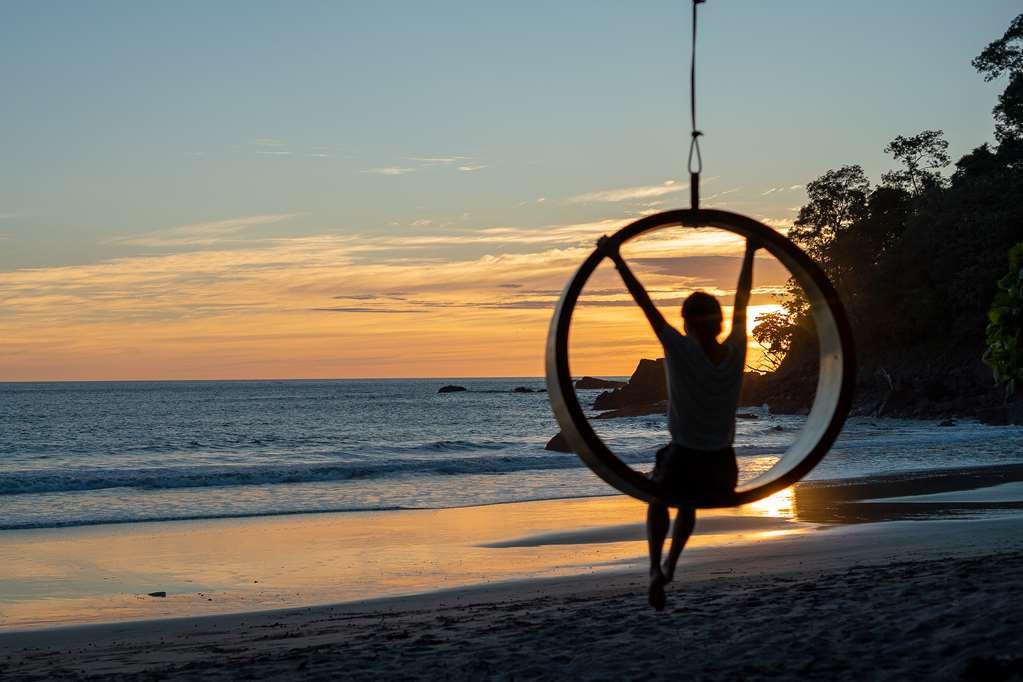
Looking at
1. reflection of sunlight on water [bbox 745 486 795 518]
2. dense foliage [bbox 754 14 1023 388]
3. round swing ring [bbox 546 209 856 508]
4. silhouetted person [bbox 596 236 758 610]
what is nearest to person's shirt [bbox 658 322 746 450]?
silhouetted person [bbox 596 236 758 610]

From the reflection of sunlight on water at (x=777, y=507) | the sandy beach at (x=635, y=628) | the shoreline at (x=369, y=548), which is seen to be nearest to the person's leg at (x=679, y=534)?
the sandy beach at (x=635, y=628)

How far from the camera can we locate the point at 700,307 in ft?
21.8

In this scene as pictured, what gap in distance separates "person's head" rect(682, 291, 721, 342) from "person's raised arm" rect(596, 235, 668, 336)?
0.17 m

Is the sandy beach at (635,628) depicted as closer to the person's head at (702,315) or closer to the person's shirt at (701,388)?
the person's shirt at (701,388)

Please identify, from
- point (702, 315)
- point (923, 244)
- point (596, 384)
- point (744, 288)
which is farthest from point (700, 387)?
point (596, 384)

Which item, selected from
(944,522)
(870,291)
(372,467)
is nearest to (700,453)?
(944,522)

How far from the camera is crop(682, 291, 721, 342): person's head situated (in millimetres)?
6637

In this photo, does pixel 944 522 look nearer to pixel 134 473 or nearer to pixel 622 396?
pixel 134 473

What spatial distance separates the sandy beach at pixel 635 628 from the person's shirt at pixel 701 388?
3.04 meters

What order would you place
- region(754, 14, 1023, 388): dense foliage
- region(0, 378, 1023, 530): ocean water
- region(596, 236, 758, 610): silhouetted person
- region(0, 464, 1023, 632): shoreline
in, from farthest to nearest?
1. region(754, 14, 1023, 388): dense foliage
2. region(0, 378, 1023, 530): ocean water
3. region(0, 464, 1023, 632): shoreline
4. region(596, 236, 758, 610): silhouetted person

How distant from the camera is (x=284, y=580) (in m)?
15.7

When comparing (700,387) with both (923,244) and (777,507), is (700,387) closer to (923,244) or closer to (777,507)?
(777,507)

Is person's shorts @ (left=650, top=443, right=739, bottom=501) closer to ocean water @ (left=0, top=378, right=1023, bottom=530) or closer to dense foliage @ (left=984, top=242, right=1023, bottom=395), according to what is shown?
dense foliage @ (left=984, top=242, right=1023, bottom=395)

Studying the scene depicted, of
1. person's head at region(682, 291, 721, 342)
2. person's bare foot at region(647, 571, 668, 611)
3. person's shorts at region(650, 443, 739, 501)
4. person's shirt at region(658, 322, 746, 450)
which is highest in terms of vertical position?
person's head at region(682, 291, 721, 342)
